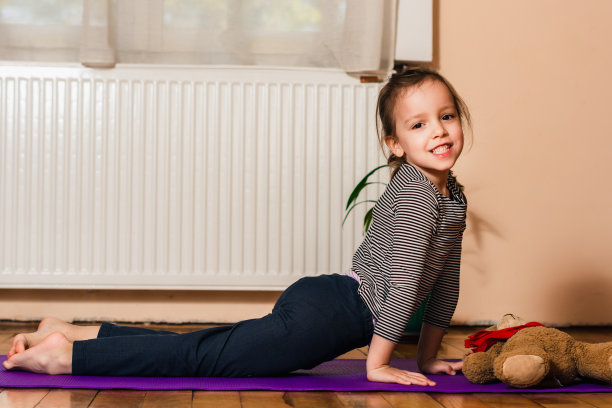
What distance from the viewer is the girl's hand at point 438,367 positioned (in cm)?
133

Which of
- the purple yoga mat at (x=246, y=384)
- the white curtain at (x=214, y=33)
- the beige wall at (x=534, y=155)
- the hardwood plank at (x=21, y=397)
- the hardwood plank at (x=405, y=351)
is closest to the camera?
the hardwood plank at (x=21, y=397)

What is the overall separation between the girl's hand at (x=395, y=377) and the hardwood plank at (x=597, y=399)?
0.25 m

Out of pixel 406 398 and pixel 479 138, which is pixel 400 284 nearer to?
pixel 406 398

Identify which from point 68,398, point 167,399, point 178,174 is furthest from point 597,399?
point 178,174

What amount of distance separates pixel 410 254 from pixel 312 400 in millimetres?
307

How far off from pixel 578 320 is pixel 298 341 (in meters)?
1.28

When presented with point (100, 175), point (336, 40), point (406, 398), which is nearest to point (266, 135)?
point (336, 40)

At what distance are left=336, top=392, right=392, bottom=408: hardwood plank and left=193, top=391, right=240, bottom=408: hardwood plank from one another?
174mm

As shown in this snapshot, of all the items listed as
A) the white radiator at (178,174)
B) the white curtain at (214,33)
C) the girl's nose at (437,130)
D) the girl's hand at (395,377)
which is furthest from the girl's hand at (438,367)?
the white curtain at (214,33)

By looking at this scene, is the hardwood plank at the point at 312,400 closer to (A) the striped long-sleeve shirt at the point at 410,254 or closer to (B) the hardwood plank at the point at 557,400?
(A) the striped long-sleeve shirt at the point at 410,254

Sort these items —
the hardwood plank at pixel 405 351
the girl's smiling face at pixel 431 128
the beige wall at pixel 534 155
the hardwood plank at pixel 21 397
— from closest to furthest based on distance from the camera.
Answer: the hardwood plank at pixel 21 397, the girl's smiling face at pixel 431 128, the hardwood plank at pixel 405 351, the beige wall at pixel 534 155

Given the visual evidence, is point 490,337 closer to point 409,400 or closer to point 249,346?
point 409,400

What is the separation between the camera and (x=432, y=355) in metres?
1.36

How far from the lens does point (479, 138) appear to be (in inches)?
83.2
